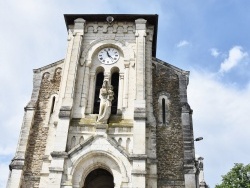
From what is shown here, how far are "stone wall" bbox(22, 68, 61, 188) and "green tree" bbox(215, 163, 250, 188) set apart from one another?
11583 millimetres

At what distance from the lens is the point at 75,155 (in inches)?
619

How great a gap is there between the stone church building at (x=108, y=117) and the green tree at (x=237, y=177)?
7.19m

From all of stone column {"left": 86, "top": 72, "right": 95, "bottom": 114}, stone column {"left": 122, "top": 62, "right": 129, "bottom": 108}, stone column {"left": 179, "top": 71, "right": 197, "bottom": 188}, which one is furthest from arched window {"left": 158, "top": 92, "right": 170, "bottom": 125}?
stone column {"left": 86, "top": 72, "right": 95, "bottom": 114}

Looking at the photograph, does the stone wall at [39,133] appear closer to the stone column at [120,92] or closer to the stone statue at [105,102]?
the stone statue at [105,102]

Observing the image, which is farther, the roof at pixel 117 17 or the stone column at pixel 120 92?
the roof at pixel 117 17

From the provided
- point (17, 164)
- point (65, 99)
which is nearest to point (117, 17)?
point (65, 99)

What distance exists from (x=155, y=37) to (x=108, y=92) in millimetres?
6494

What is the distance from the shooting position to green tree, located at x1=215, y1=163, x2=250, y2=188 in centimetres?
2231

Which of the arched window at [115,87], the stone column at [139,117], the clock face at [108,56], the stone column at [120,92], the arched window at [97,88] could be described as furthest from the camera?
the clock face at [108,56]

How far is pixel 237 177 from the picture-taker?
2277 centimetres

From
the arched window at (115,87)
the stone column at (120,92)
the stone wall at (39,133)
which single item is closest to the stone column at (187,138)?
the stone column at (120,92)

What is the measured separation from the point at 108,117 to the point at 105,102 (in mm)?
729

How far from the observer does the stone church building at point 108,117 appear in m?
15.7

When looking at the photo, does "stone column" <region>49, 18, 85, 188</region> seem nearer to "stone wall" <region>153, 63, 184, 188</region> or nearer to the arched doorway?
the arched doorway
